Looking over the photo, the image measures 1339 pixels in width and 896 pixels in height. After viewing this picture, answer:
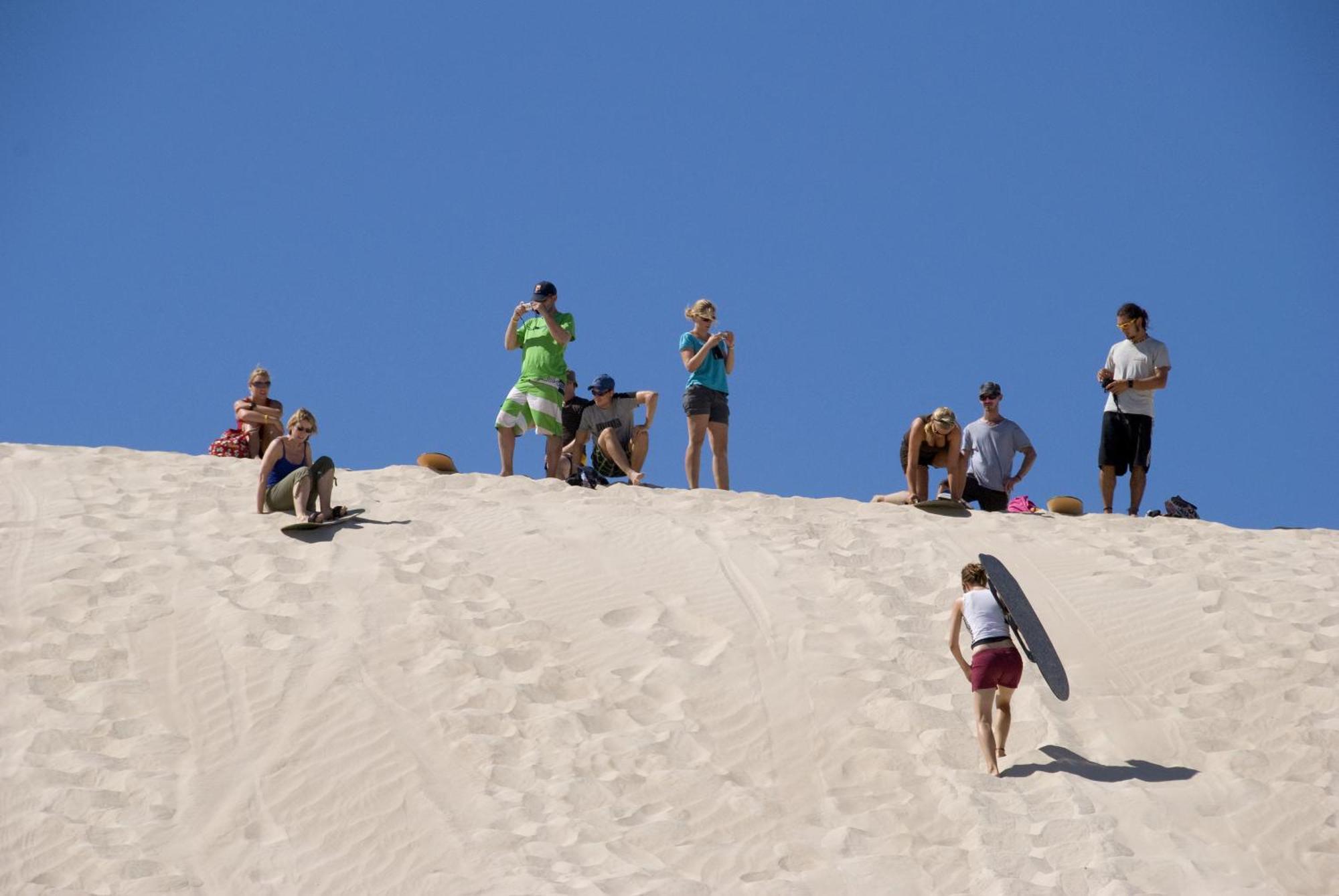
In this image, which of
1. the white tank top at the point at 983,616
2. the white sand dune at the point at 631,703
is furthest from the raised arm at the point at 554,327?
the white tank top at the point at 983,616

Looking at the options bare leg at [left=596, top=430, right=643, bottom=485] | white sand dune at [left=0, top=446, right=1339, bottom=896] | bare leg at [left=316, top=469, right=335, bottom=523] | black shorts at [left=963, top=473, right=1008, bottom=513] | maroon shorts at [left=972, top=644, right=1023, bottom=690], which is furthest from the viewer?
bare leg at [left=596, top=430, right=643, bottom=485]

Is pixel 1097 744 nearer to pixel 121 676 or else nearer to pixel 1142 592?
pixel 1142 592

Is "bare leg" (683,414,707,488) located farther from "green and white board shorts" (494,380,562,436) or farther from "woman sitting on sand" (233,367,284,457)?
"woman sitting on sand" (233,367,284,457)

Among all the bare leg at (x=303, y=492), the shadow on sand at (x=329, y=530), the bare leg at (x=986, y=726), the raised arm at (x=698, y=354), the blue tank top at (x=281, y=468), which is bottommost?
the bare leg at (x=986, y=726)

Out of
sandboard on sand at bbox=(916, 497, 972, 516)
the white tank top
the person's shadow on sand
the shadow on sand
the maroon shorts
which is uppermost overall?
sandboard on sand at bbox=(916, 497, 972, 516)

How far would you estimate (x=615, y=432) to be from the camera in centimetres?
1415

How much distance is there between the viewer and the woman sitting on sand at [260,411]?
14.1 meters

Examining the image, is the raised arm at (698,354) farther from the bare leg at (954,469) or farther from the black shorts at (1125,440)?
the black shorts at (1125,440)

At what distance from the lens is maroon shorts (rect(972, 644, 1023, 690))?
914cm

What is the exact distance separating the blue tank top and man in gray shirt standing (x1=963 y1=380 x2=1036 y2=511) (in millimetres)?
5481

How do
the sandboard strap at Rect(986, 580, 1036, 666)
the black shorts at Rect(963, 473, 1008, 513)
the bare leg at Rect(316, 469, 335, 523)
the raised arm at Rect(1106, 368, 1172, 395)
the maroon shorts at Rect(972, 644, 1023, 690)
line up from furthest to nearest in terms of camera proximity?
the black shorts at Rect(963, 473, 1008, 513)
the raised arm at Rect(1106, 368, 1172, 395)
the bare leg at Rect(316, 469, 335, 523)
the sandboard strap at Rect(986, 580, 1036, 666)
the maroon shorts at Rect(972, 644, 1023, 690)

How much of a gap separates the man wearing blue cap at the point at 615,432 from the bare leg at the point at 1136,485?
13.3 ft

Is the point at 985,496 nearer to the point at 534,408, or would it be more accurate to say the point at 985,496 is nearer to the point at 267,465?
the point at 534,408

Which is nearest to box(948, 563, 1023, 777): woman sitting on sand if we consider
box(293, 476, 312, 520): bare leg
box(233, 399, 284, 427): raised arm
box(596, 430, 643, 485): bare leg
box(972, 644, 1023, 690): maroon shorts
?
box(972, 644, 1023, 690): maroon shorts
